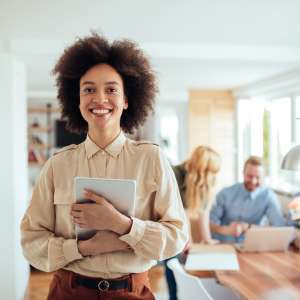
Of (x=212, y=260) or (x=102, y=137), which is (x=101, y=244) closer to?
(x=102, y=137)

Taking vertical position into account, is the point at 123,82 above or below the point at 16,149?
above

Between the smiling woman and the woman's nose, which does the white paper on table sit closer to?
the smiling woman

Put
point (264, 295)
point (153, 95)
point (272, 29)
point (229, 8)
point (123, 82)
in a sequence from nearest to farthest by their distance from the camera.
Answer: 1. point (123, 82)
2. point (153, 95)
3. point (264, 295)
4. point (229, 8)
5. point (272, 29)

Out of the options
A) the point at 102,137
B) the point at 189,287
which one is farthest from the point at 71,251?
the point at 189,287

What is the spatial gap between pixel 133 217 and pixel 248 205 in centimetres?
244

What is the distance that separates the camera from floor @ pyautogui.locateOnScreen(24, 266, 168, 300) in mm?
4267

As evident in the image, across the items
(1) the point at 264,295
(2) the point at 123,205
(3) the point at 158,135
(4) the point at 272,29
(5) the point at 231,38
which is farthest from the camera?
(3) the point at 158,135

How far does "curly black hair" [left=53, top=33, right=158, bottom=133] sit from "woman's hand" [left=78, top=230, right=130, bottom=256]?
377mm

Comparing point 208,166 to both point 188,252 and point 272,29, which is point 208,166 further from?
point 272,29

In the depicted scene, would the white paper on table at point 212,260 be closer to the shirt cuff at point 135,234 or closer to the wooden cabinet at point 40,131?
the shirt cuff at point 135,234

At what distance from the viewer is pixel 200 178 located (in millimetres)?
3160

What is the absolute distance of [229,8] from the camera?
2838 millimetres

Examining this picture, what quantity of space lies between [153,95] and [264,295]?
1.19 m

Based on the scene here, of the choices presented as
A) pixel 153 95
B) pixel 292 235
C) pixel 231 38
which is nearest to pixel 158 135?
pixel 231 38
